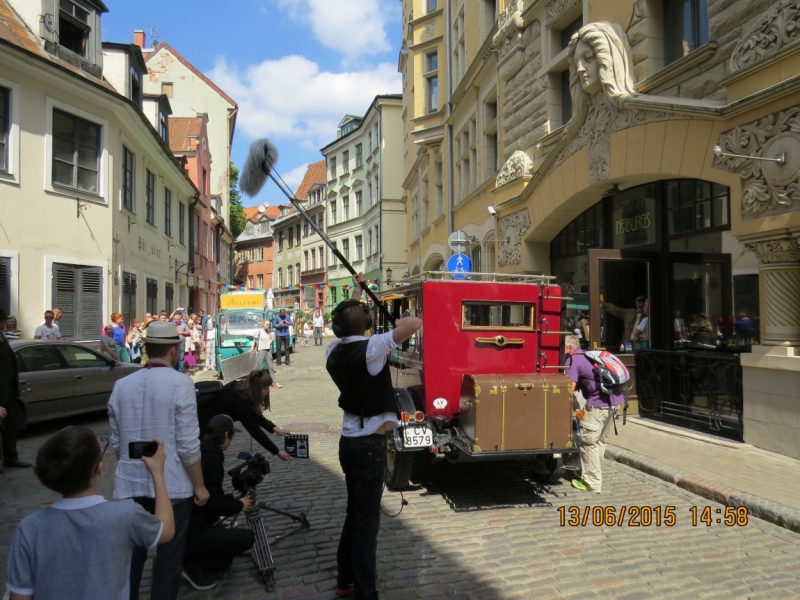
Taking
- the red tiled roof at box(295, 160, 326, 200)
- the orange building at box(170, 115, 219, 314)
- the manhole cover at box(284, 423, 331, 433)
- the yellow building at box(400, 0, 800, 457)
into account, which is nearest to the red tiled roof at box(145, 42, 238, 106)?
the orange building at box(170, 115, 219, 314)

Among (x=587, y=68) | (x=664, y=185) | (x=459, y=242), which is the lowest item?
(x=459, y=242)

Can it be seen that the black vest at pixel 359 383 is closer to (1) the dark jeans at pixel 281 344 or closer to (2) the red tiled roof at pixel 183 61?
(1) the dark jeans at pixel 281 344

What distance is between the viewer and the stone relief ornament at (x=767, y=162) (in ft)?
22.8

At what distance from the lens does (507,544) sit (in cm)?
490

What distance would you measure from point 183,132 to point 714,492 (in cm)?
2964

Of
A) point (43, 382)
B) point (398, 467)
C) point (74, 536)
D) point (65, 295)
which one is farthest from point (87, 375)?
point (74, 536)

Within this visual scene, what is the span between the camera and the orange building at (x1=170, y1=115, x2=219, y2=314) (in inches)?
1119

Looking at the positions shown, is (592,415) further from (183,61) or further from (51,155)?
(183,61)

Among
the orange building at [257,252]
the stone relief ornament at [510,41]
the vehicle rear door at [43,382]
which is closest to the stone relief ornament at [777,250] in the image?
the stone relief ornament at [510,41]

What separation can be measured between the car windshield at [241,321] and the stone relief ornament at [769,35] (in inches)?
640

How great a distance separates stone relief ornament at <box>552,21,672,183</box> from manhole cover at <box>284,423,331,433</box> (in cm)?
626

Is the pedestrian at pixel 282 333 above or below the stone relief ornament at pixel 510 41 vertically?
below

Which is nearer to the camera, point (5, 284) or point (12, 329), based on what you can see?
point (12, 329)

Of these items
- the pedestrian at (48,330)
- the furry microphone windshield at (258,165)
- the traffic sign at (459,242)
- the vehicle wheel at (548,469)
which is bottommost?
the vehicle wheel at (548,469)
